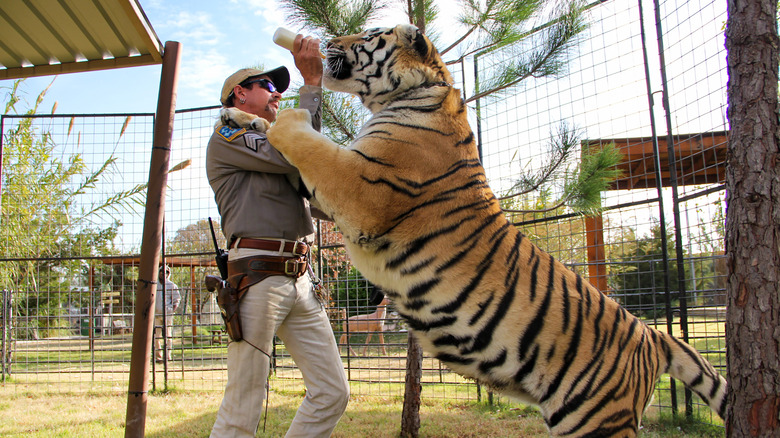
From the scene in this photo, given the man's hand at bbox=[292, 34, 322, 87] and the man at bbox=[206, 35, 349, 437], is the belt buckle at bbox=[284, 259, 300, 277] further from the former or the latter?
the man's hand at bbox=[292, 34, 322, 87]

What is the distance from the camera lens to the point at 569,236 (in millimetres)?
5859

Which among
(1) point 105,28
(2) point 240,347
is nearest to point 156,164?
(1) point 105,28

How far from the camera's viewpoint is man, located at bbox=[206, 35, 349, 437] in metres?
Answer: 2.77

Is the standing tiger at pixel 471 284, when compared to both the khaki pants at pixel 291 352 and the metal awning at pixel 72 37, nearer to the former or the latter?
the khaki pants at pixel 291 352

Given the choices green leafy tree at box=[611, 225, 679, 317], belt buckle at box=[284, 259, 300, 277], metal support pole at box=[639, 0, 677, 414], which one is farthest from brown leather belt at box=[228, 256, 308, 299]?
metal support pole at box=[639, 0, 677, 414]

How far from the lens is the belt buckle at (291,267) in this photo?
9.49 ft

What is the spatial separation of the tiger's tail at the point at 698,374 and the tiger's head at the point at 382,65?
1963mm

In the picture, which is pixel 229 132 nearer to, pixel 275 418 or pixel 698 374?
pixel 698 374

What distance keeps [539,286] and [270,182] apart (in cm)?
160

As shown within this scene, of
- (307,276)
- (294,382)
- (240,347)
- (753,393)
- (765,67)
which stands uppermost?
(765,67)

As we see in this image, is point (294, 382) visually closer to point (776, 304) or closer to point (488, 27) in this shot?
point (488, 27)

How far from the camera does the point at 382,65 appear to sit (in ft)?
9.73

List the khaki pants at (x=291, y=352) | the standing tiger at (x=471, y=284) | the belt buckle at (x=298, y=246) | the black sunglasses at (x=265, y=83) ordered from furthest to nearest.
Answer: the black sunglasses at (x=265, y=83), the belt buckle at (x=298, y=246), the khaki pants at (x=291, y=352), the standing tiger at (x=471, y=284)

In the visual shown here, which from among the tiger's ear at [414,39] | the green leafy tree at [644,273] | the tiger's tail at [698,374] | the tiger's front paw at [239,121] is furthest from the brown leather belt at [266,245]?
the green leafy tree at [644,273]
